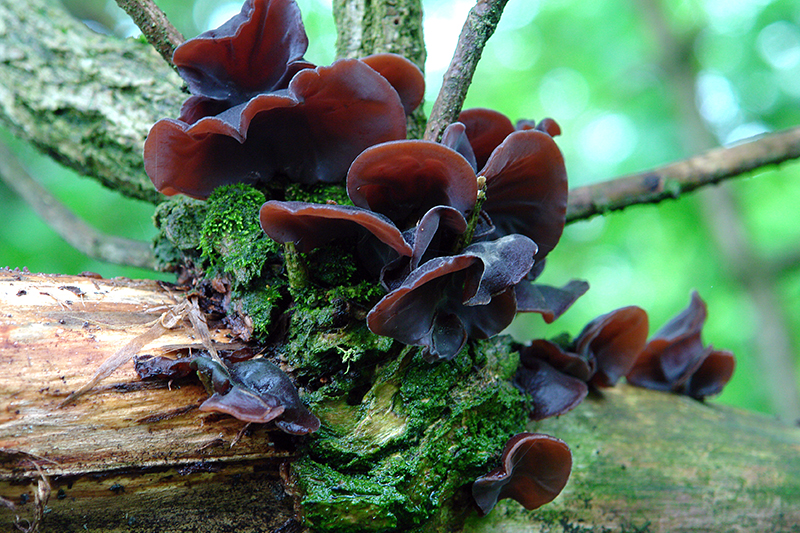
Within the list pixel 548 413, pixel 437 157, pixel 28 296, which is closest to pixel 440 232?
pixel 437 157

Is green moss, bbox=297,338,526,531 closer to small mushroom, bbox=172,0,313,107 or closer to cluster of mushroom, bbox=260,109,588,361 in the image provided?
cluster of mushroom, bbox=260,109,588,361

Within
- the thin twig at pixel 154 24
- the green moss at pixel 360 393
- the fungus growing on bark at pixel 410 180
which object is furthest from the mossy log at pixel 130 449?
the thin twig at pixel 154 24

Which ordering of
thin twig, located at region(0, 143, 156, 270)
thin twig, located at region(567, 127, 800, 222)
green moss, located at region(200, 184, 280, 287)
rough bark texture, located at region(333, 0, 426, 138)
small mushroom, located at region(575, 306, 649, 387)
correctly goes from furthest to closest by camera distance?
thin twig, located at region(0, 143, 156, 270), thin twig, located at region(567, 127, 800, 222), rough bark texture, located at region(333, 0, 426, 138), small mushroom, located at region(575, 306, 649, 387), green moss, located at region(200, 184, 280, 287)

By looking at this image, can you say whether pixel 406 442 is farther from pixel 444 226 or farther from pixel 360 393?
pixel 444 226

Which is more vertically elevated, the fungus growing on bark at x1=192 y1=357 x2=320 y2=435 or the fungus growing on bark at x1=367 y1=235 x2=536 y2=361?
the fungus growing on bark at x1=367 y1=235 x2=536 y2=361

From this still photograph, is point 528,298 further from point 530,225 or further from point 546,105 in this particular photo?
point 546,105

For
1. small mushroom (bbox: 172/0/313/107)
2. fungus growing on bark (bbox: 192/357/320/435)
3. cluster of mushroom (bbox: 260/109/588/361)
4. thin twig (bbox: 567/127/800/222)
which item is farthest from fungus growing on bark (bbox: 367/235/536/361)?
thin twig (bbox: 567/127/800/222)

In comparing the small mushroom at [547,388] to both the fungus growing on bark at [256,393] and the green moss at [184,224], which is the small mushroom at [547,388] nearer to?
the fungus growing on bark at [256,393]
